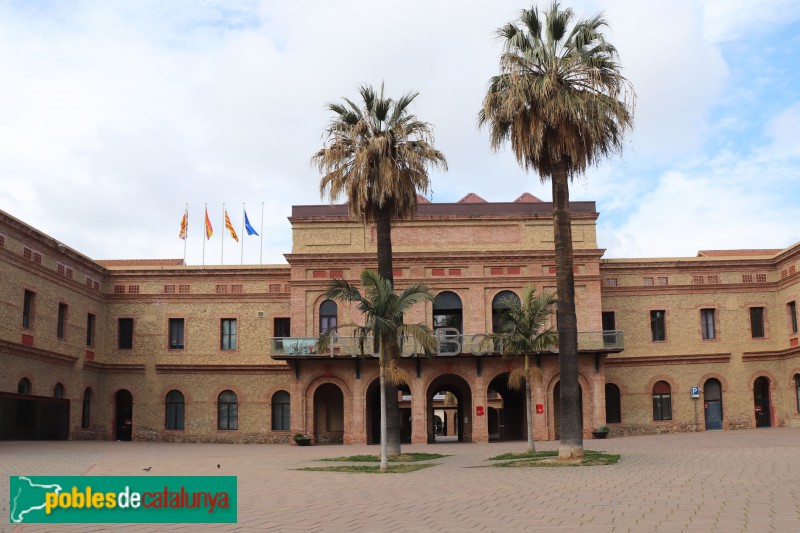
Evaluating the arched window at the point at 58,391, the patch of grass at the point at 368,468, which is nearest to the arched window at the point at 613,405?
the patch of grass at the point at 368,468

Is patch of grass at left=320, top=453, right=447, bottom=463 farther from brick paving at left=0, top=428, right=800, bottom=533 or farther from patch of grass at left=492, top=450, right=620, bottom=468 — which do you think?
patch of grass at left=492, top=450, right=620, bottom=468

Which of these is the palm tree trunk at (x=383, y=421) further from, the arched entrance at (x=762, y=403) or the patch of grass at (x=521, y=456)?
the arched entrance at (x=762, y=403)

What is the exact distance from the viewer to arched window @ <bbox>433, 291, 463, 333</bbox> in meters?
38.3

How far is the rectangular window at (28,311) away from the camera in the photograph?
109 ft

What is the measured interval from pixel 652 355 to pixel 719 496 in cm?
2702

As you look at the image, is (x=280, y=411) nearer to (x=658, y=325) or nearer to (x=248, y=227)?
(x=248, y=227)

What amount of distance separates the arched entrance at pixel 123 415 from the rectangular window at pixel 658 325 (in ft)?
85.2

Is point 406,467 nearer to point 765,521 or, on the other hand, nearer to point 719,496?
point 719,496

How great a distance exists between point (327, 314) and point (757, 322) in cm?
2101

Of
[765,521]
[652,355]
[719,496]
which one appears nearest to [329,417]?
[652,355]

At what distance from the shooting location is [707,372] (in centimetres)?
3953

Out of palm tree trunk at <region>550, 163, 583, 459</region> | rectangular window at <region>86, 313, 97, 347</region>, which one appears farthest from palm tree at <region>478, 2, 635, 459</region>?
rectangular window at <region>86, 313, 97, 347</region>

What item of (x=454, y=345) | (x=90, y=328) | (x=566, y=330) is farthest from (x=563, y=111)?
(x=90, y=328)

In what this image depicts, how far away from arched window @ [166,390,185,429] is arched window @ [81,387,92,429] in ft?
11.8
